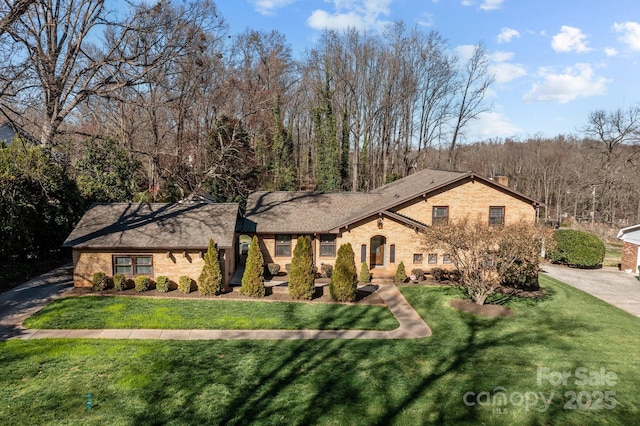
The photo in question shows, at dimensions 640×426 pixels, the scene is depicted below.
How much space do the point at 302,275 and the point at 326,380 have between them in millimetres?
7605

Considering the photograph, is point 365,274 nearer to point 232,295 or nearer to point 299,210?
point 299,210

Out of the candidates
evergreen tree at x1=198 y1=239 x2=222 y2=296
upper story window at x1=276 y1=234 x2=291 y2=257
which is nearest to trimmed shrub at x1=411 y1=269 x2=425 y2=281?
upper story window at x1=276 y1=234 x2=291 y2=257

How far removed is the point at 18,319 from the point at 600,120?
54802 millimetres

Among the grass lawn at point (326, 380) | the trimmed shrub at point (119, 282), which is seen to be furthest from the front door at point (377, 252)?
the trimmed shrub at point (119, 282)

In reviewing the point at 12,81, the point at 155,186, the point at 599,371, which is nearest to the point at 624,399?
the point at 599,371

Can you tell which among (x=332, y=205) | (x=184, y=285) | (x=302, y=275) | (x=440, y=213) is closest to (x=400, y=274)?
(x=440, y=213)

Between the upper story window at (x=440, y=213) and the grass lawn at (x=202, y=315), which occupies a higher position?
the upper story window at (x=440, y=213)

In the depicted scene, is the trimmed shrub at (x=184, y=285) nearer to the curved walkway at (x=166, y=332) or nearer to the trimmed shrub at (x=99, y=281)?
the trimmed shrub at (x=99, y=281)

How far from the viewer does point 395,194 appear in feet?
85.8

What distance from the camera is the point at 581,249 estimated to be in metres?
27.1

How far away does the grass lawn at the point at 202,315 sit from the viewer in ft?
48.9

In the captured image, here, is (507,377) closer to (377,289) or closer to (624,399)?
(624,399)

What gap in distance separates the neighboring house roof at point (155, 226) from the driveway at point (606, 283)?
64.7 ft

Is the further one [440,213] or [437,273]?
[440,213]
